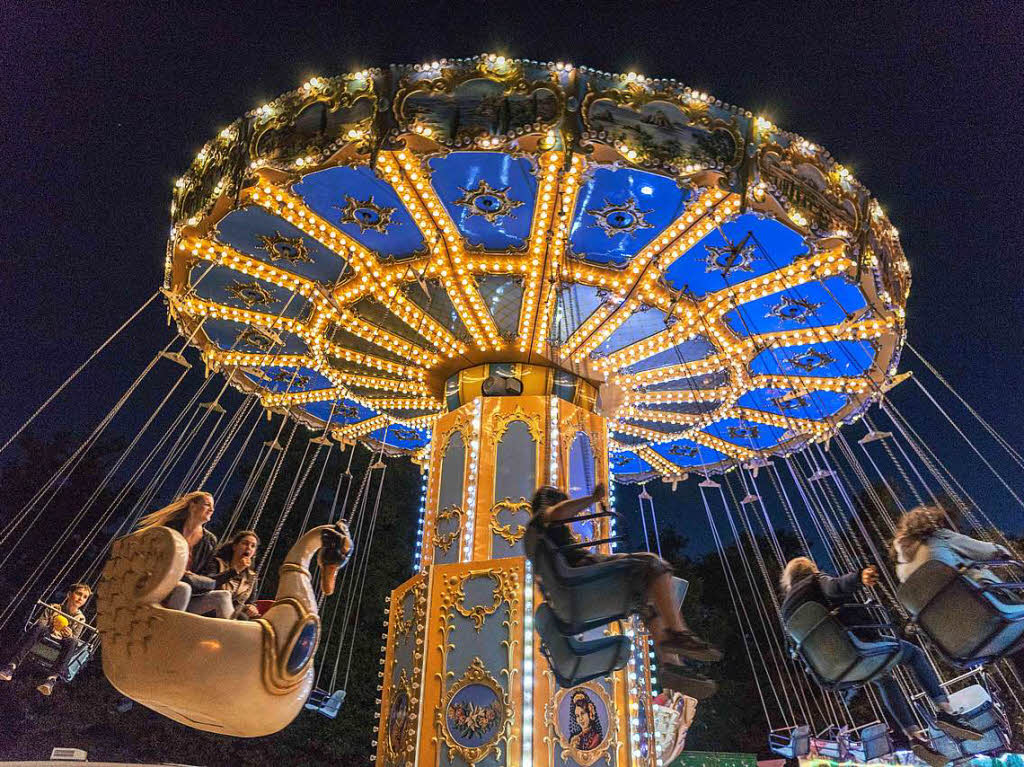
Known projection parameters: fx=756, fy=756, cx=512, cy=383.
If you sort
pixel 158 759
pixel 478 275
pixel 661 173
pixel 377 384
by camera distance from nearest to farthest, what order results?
pixel 661 173 → pixel 478 275 → pixel 377 384 → pixel 158 759

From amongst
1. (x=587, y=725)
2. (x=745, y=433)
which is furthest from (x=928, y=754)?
(x=745, y=433)

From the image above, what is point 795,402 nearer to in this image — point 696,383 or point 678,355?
point 696,383

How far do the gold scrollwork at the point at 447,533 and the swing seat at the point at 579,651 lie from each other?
10.7 feet

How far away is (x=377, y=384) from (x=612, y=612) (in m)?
6.66

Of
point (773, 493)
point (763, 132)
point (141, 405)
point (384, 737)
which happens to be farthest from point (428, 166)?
point (773, 493)

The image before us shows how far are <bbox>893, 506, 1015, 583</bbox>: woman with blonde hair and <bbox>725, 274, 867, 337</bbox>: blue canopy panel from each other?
11.6 ft

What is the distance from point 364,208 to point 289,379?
14.9 ft

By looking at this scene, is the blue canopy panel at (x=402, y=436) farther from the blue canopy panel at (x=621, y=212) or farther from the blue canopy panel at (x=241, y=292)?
the blue canopy panel at (x=621, y=212)

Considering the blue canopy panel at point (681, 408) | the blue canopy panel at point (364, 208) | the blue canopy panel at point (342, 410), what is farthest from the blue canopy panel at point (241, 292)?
the blue canopy panel at point (681, 408)

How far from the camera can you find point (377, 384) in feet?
37.1

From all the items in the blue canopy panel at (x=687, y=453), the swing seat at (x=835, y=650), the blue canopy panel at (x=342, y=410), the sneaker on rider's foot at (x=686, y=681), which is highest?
the blue canopy panel at (x=687, y=453)

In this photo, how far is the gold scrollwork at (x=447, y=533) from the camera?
9078 millimetres

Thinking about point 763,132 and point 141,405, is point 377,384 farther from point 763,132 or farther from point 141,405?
point 141,405

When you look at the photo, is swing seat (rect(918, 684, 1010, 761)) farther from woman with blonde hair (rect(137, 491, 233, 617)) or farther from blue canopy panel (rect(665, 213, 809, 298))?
woman with blonde hair (rect(137, 491, 233, 617))
